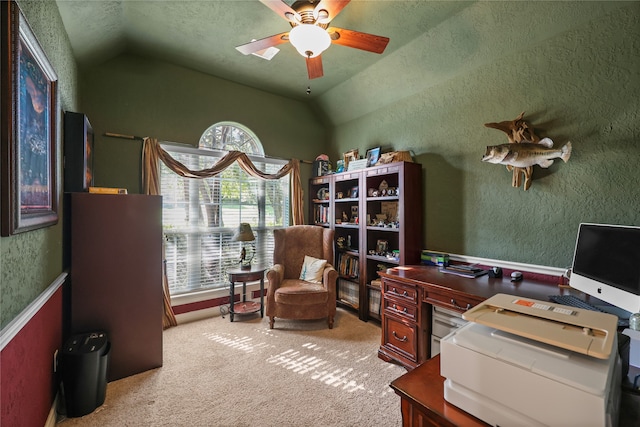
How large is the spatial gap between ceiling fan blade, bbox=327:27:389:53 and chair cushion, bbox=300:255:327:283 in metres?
2.35

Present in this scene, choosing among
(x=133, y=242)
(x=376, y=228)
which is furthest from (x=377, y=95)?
(x=133, y=242)

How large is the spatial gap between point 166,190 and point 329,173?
85.1 inches

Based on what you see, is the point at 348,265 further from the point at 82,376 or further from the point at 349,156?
the point at 82,376

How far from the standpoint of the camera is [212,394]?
2037 mm

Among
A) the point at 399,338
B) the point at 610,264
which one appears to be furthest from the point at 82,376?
the point at 610,264

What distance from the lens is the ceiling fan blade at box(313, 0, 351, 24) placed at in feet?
5.39

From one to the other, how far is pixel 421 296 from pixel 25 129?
8.74ft

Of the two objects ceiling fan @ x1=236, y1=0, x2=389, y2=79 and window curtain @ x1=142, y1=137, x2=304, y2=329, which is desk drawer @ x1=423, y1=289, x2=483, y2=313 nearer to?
ceiling fan @ x1=236, y1=0, x2=389, y2=79

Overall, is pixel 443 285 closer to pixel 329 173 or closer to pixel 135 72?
pixel 329 173

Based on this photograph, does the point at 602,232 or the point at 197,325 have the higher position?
the point at 602,232

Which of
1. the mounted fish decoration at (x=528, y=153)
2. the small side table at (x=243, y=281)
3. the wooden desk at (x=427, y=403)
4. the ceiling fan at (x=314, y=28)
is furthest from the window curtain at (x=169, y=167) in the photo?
the wooden desk at (x=427, y=403)

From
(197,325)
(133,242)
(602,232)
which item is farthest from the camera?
(197,325)

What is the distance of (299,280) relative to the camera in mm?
3494

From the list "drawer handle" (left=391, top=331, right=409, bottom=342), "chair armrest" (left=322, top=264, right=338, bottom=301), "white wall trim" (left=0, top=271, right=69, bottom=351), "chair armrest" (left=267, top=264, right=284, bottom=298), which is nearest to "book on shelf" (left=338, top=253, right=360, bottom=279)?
"chair armrest" (left=322, top=264, right=338, bottom=301)
